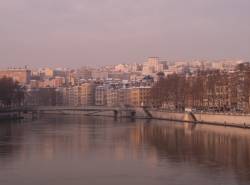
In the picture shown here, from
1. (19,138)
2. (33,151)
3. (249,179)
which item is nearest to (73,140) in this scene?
(19,138)

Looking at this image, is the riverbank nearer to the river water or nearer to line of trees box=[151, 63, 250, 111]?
line of trees box=[151, 63, 250, 111]

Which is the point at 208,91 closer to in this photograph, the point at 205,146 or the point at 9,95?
the point at 9,95

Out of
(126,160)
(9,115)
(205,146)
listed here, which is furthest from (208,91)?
(126,160)

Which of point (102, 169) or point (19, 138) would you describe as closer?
point (102, 169)

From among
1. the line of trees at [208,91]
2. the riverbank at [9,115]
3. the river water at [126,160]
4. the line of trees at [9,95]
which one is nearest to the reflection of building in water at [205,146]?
the river water at [126,160]

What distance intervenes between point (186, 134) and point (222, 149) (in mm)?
12593

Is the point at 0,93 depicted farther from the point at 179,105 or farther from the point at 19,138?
the point at 19,138

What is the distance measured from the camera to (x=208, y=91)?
2862 inches

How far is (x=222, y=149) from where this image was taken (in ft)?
121

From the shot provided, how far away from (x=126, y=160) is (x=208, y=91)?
41.9m

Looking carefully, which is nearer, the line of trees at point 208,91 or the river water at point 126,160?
the river water at point 126,160

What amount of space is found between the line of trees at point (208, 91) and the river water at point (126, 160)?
17.3 m

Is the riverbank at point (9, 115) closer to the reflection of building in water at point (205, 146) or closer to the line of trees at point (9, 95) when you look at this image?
the line of trees at point (9, 95)

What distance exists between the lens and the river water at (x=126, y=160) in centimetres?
2608
